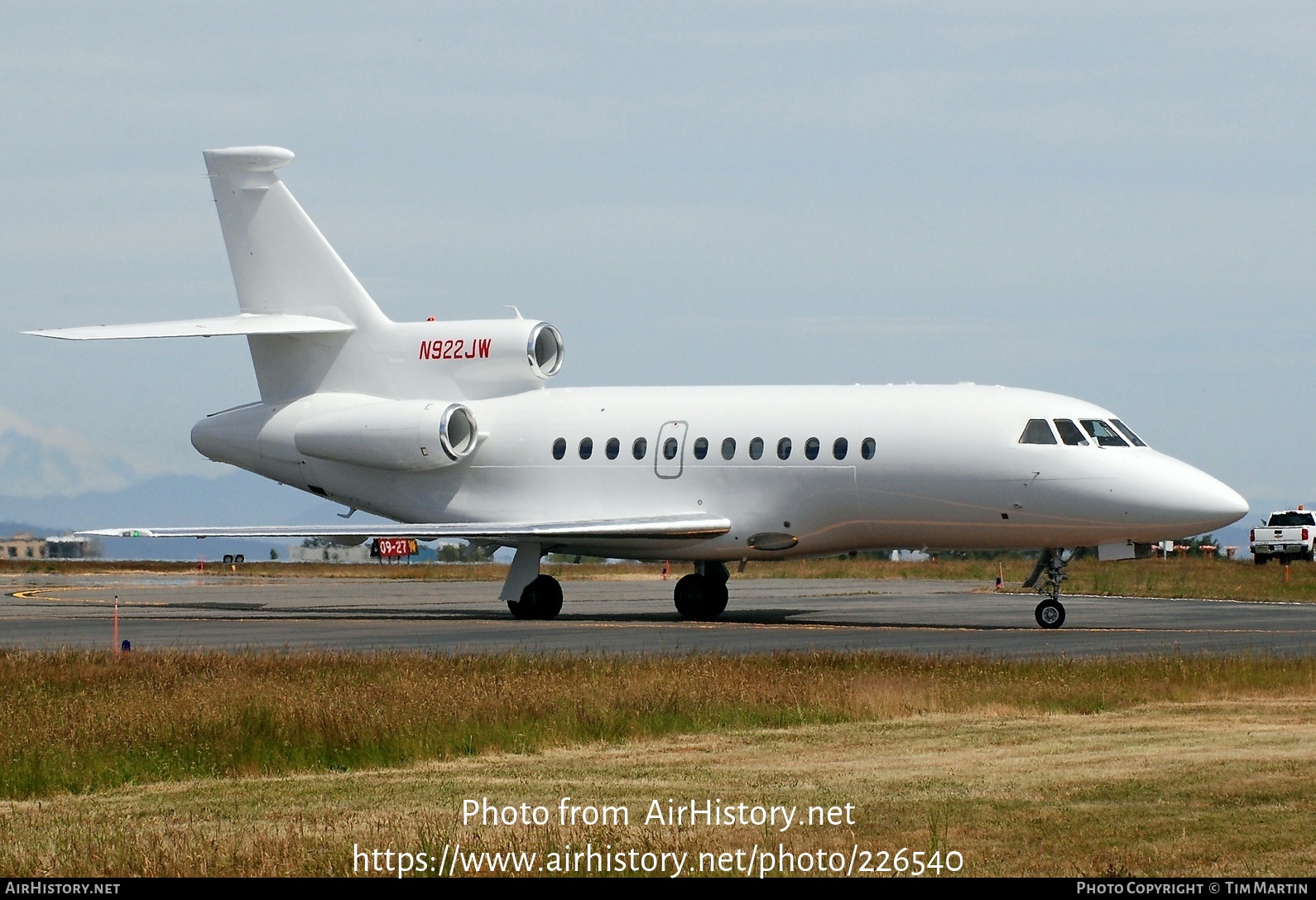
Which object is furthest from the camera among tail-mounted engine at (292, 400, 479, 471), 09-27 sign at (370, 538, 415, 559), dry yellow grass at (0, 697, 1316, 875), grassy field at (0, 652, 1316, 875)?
09-27 sign at (370, 538, 415, 559)

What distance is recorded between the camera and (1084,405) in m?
28.9

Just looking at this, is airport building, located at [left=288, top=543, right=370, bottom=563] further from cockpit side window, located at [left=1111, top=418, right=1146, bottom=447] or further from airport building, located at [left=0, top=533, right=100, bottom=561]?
cockpit side window, located at [left=1111, top=418, right=1146, bottom=447]

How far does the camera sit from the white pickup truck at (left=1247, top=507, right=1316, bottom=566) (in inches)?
2603

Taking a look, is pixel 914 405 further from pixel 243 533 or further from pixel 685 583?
pixel 243 533

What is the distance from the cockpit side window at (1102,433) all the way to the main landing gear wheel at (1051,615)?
104 inches

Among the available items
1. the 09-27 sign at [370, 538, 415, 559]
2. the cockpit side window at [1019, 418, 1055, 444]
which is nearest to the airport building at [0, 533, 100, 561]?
the 09-27 sign at [370, 538, 415, 559]

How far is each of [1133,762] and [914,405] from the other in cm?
1773

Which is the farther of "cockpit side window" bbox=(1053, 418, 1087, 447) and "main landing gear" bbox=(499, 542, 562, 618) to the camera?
"main landing gear" bbox=(499, 542, 562, 618)

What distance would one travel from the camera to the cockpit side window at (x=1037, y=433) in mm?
28312

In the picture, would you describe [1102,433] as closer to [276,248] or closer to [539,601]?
[539,601]

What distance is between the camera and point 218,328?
111 feet

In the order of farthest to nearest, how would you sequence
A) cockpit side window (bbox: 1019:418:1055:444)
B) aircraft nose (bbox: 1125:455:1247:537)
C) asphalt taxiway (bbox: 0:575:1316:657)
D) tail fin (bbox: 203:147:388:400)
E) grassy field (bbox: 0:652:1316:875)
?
tail fin (bbox: 203:147:388:400) < cockpit side window (bbox: 1019:418:1055:444) < aircraft nose (bbox: 1125:455:1247:537) < asphalt taxiway (bbox: 0:575:1316:657) < grassy field (bbox: 0:652:1316:875)

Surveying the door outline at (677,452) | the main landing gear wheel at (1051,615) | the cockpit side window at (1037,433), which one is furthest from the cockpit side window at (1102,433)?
the door outline at (677,452)

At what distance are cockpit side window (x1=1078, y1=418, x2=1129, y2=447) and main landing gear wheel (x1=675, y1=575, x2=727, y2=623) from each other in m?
7.62
